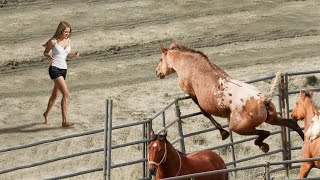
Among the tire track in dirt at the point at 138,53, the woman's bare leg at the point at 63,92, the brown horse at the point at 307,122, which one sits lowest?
the brown horse at the point at 307,122

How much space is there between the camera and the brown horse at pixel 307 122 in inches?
629

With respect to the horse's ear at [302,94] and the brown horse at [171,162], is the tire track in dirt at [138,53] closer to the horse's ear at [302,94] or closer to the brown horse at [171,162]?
the horse's ear at [302,94]

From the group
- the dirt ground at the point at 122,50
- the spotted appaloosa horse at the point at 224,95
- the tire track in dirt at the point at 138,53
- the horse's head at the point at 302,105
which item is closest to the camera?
the spotted appaloosa horse at the point at 224,95

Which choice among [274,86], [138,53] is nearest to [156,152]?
[274,86]

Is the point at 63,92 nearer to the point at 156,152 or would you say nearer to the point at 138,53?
the point at 138,53

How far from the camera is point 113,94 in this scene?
21.9m

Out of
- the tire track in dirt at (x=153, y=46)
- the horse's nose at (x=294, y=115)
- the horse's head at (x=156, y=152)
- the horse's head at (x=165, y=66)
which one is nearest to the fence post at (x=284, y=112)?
the horse's nose at (x=294, y=115)

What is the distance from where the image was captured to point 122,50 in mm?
23891

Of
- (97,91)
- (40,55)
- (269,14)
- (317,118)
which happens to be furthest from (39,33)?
(317,118)

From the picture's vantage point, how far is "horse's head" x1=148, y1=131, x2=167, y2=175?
14.3 m

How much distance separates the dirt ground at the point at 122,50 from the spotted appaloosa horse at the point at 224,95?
3667 mm

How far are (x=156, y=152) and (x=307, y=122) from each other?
2849 millimetres

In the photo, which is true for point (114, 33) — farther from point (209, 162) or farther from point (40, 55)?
point (209, 162)

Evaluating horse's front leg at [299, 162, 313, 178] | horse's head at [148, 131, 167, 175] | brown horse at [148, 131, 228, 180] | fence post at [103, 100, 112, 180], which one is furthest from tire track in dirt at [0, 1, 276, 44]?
horse's head at [148, 131, 167, 175]
